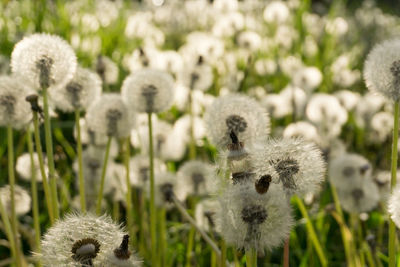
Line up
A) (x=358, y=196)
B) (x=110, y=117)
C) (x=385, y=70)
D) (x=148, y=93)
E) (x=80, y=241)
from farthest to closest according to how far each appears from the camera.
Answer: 1. (x=358, y=196)
2. (x=110, y=117)
3. (x=148, y=93)
4. (x=385, y=70)
5. (x=80, y=241)

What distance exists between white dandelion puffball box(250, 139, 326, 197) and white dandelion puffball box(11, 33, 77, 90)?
34.8 inches

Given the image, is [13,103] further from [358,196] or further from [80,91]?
[358,196]

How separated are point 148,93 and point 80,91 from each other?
0.98ft

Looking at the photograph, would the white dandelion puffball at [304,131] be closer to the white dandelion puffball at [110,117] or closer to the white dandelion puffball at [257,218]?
the white dandelion puffball at [110,117]

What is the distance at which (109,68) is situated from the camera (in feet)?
11.1

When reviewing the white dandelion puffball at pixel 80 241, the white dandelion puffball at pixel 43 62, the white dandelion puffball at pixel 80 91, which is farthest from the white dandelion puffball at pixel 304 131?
the white dandelion puffball at pixel 80 241

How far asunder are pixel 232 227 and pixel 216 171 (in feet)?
0.64

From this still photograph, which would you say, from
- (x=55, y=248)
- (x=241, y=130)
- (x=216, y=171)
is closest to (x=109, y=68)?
(x=241, y=130)

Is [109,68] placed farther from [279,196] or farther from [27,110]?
[279,196]

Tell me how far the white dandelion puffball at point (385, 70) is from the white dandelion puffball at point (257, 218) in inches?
24.4

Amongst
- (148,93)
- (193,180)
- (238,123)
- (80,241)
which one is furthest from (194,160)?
→ (80,241)

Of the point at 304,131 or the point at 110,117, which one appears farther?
the point at 304,131

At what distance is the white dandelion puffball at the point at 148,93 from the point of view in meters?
2.37

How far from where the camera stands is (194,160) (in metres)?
3.22
